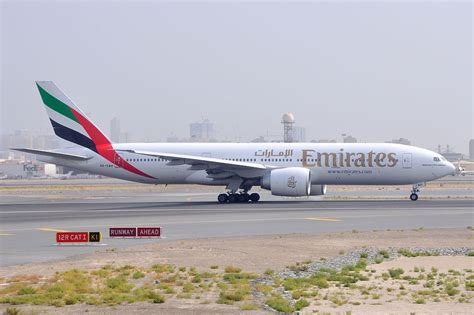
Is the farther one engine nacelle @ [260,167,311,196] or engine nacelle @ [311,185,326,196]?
engine nacelle @ [311,185,326,196]

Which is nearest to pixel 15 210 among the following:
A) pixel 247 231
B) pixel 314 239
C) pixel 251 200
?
pixel 251 200

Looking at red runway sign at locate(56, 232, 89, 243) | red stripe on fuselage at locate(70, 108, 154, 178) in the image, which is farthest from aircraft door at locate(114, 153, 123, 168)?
red runway sign at locate(56, 232, 89, 243)

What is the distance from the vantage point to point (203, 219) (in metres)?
33.5

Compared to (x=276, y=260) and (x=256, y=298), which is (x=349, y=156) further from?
(x=256, y=298)

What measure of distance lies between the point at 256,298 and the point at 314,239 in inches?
409

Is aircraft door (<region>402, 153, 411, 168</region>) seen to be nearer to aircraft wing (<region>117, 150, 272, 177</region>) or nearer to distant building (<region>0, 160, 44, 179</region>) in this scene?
aircraft wing (<region>117, 150, 272, 177</region>)

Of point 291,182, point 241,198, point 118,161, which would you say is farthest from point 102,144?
point 291,182

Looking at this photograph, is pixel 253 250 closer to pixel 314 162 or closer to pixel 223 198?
pixel 223 198

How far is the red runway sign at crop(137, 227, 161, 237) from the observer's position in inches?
1052

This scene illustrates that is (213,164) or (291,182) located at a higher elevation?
(213,164)

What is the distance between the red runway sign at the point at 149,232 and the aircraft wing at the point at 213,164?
1650cm

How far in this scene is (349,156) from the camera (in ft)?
149

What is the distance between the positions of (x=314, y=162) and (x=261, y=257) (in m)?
25.4

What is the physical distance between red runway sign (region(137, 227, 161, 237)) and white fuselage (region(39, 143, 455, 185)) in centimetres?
1762
